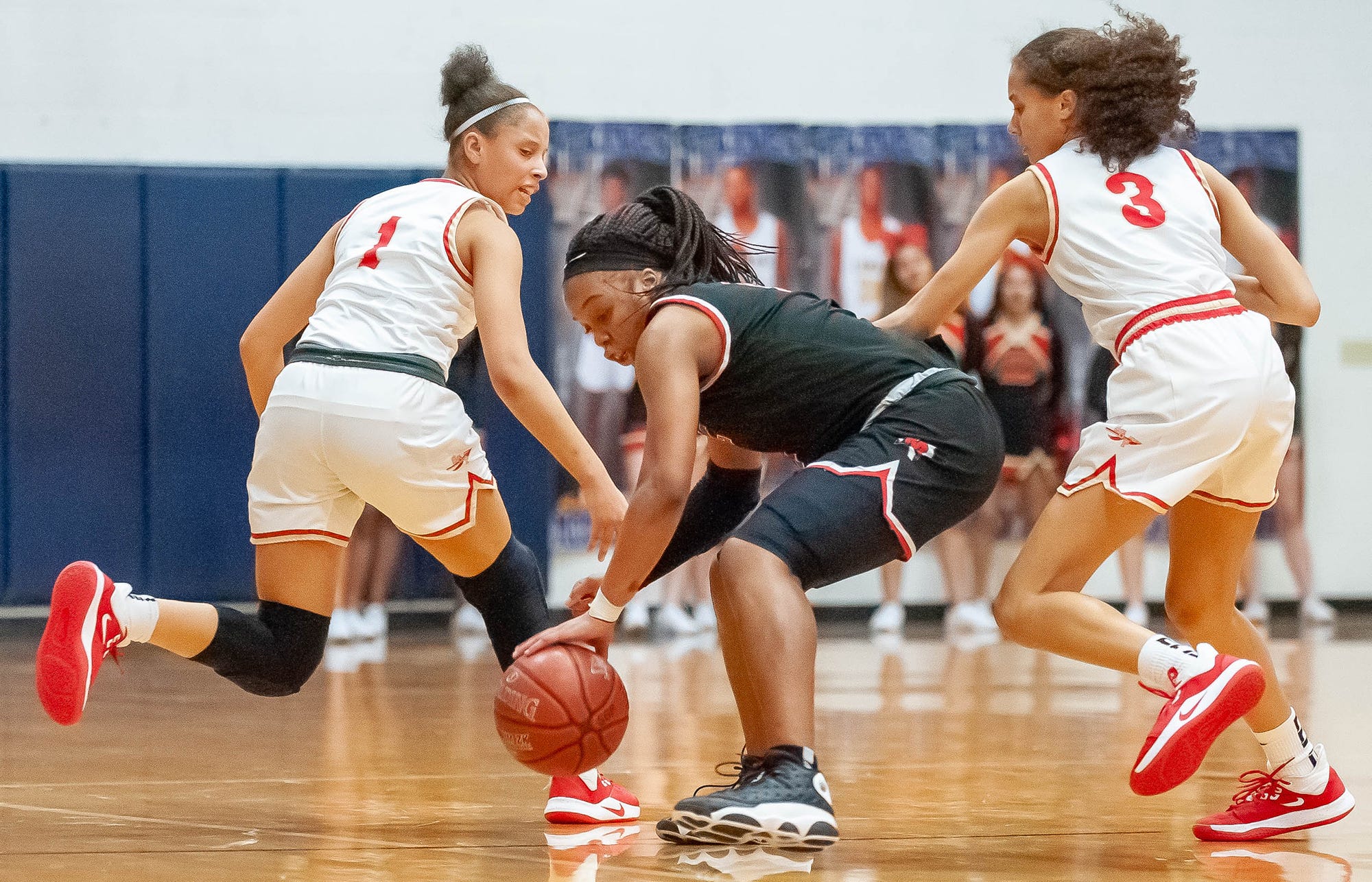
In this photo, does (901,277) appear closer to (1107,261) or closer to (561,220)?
(561,220)

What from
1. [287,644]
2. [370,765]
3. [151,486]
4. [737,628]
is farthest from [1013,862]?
[151,486]

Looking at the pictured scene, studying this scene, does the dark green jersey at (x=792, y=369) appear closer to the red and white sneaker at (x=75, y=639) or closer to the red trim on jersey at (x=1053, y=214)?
the red trim on jersey at (x=1053, y=214)

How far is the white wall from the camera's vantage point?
24.9 feet

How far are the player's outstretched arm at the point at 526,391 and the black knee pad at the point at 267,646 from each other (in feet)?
1.88

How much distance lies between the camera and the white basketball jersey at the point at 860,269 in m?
7.64

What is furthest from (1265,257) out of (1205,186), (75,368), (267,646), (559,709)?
(75,368)

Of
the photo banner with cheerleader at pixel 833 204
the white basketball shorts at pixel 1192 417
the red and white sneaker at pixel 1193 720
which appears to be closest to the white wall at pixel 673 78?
the photo banner with cheerleader at pixel 833 204

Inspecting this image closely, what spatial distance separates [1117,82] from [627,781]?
1813 millimetres

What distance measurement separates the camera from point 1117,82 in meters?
2.72

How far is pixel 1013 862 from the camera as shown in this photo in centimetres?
239

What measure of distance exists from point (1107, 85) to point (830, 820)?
1449mm

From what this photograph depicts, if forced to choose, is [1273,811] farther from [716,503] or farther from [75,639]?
[75,639]

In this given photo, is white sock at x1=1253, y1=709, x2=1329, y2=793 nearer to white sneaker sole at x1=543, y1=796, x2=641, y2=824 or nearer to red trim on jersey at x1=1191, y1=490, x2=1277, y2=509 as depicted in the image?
red trim on jersey at x1=1191, y1=490, x2=1277, y2=509

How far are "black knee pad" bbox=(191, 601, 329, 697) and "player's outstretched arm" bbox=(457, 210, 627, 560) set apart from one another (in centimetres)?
57
